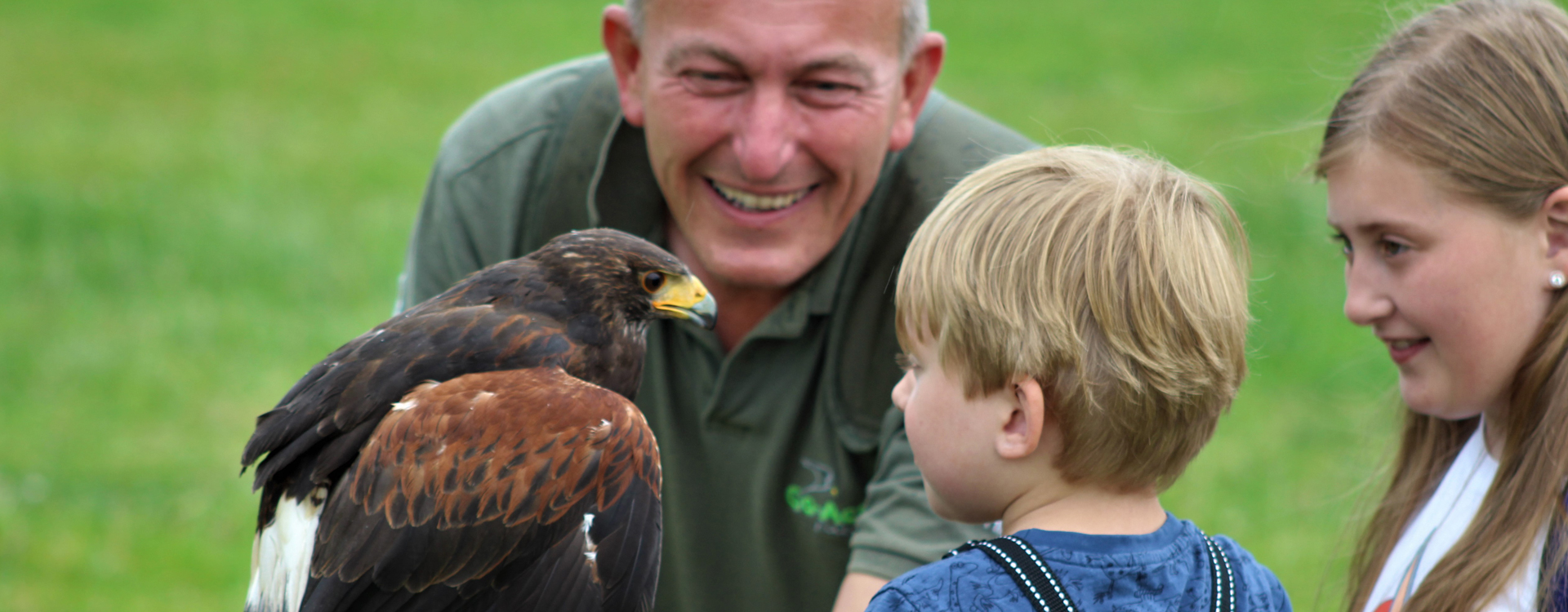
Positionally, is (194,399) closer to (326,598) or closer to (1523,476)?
(326,598)

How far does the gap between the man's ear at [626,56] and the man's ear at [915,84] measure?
0.68m

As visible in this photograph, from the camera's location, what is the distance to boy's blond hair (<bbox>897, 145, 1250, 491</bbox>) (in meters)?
2.12

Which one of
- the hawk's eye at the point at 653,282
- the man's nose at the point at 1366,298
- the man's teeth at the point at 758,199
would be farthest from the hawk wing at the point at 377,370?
the man's nose at the point at 1366,298

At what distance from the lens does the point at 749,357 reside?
11.7 feet

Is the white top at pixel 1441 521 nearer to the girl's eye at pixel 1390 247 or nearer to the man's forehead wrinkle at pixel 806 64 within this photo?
the girl's eye at pixel 1390 247

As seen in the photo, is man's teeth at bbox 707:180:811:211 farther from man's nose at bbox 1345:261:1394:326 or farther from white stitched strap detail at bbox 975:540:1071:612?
white stitched strap detail at bbox 975:540:1071:612

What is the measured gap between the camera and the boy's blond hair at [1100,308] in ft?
6.96

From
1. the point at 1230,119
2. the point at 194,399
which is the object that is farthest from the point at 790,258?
the point at 1230,119

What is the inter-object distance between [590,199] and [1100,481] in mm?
1839

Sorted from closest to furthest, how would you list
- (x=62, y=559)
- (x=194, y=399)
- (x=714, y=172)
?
(x=714, y=172), (x=62, y=559), (x=194, y=399)

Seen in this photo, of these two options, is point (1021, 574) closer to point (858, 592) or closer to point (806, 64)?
point (858, 592)

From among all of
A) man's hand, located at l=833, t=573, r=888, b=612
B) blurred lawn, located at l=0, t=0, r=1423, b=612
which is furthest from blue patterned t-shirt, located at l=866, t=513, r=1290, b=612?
man's hand, located at l=833, t=573, r=888, b=612

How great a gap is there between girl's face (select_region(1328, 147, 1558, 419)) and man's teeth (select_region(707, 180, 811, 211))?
1.27 meters

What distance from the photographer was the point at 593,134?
3764 millimetres
